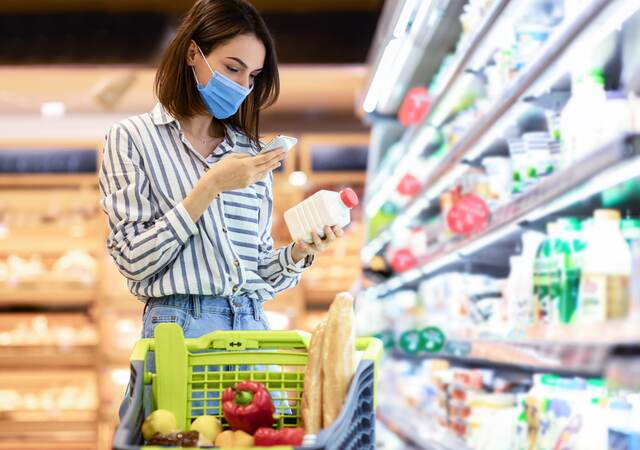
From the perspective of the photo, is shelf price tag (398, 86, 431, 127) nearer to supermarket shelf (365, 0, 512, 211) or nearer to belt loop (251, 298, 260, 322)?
supermarket shelf (365, 0, 512, 211)

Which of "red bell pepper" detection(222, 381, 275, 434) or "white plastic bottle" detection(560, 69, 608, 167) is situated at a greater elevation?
"white plastic bottle" detection(560, 69, 608, 167)

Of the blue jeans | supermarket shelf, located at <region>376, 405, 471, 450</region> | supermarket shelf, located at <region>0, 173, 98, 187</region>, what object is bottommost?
supermarket shelf, located at <region>376, 405, 471, 450</region>

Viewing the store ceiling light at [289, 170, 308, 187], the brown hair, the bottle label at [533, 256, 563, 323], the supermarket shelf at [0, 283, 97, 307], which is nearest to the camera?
the brown hair

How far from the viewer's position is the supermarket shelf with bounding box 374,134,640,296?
2.00 m

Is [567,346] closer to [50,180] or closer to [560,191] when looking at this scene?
[560,191]

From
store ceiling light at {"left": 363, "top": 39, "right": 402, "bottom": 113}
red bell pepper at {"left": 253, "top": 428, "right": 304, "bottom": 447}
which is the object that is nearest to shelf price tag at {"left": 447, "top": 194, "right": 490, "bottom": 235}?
store ceiling light at {"left": 363, "top": 39, "right": 402, "bottom": 113}

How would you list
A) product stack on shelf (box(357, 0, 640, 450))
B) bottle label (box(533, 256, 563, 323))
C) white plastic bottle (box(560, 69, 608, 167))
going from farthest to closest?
bottle label (box(533, 256, 563, 323)) → white plastic bottle (box(560, 69, 608, 167)) → product stack on shelf (box(357, 0, 640, 450))

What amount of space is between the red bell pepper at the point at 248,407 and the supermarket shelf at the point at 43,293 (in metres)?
→ 7.20

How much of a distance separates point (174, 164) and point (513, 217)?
1.25 m

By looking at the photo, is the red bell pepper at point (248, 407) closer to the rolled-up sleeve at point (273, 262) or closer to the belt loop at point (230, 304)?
the belt loop at point (230, 304)

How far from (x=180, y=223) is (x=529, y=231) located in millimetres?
1682

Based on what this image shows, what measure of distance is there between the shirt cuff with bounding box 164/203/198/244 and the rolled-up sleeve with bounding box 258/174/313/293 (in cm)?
30

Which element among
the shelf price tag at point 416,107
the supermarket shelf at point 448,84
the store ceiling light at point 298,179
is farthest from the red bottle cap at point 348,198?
the store ceiling light at point 298,179

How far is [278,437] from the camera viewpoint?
1.57m
